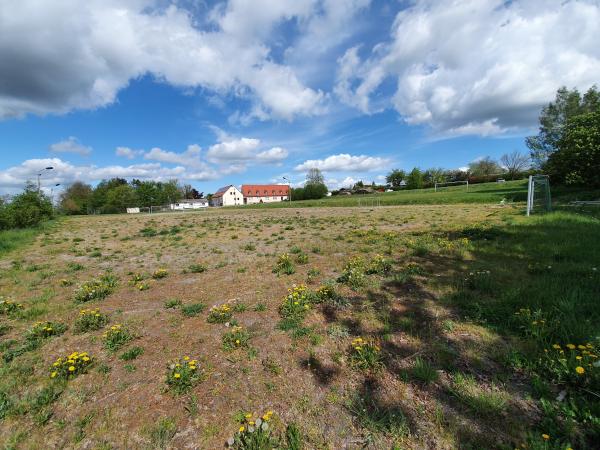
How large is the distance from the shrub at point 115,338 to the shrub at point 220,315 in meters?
1.31

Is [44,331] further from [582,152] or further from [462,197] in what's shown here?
[462,197]

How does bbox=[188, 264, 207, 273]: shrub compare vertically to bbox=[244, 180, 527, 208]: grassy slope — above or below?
below

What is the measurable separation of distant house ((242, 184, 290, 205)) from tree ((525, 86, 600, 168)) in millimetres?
92276

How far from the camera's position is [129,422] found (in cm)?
303

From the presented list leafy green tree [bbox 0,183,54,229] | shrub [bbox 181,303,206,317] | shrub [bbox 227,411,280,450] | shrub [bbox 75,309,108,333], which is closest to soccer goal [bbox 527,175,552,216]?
shrub [bbox 181,303,206,317]

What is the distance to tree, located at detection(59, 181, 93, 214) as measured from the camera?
283 ft

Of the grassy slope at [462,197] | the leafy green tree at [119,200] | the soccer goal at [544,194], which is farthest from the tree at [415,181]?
the leafy green tree at [119,200]

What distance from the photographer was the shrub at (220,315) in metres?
5.07

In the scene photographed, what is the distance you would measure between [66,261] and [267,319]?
10.3 meters

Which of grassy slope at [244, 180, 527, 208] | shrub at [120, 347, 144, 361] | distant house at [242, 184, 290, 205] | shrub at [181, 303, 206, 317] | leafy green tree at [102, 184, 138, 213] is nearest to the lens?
shrub at [120, 347, 144, 361]

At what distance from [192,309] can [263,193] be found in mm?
123094

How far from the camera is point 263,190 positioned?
419ft

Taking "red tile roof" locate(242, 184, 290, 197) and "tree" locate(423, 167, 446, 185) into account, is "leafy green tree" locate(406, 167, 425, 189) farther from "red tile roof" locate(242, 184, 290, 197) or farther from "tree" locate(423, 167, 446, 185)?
"red tile roof" locate(242, 184, 290, 197)

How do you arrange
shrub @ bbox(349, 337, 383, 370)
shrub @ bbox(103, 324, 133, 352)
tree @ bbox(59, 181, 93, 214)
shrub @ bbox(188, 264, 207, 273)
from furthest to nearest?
tree @ bbox(59, 181, 93, 214) → shrub @ bbox(188, 264, 207, 273) → shrub @ bbox(103, 324, 133, 352) → shrub @ bbox(349, 337, 383, 370)
